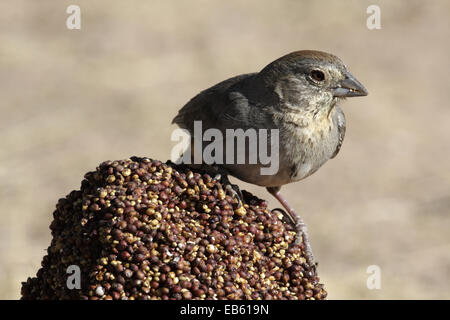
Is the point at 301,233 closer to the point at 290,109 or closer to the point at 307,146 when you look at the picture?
the point at 307,146

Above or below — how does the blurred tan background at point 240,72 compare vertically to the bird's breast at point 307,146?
above

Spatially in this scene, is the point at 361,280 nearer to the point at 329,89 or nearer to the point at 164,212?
the point at 329,89

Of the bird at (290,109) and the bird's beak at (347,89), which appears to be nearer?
the bird at (290,109)

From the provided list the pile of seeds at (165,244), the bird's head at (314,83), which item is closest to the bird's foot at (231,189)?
the pile of seeds at (165,244)

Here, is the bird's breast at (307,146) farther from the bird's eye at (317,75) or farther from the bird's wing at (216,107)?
the bird's wing at (216,107)

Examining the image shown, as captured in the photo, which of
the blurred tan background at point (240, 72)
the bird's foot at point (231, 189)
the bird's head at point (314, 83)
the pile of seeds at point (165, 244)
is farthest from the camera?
the blurred tan background at point (240, 72)

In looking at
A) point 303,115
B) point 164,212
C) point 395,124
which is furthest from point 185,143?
point 395,124

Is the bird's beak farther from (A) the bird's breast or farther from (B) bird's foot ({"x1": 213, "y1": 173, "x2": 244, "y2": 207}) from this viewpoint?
(B) bird's foot ({"x1": 213, "y1": 173, "x2": 244, "y2": 207})
